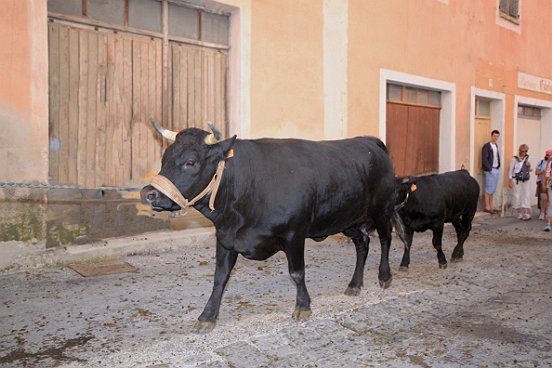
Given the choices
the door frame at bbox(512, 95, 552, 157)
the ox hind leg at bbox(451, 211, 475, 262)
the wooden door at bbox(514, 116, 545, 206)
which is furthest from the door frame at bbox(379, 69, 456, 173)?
the ox hind leg at bbox(451, 211, 475, 262)

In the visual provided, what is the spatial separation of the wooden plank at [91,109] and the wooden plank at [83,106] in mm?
25

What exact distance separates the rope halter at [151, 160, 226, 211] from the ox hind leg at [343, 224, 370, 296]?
188cm

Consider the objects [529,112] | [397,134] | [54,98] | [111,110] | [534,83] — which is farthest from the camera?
[529,112]

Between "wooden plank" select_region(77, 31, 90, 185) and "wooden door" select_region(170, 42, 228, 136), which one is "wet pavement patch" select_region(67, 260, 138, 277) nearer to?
"wooden plank" select_region(77, 31, 90, 185)

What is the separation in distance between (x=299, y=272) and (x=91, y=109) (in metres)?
3.91

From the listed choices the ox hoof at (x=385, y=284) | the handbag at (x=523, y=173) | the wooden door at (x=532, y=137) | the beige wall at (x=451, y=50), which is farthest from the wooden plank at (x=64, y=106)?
the wooden door at (x=532, y=137)

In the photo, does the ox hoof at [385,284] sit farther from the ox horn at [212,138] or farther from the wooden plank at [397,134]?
the wooden plank at [397,134]

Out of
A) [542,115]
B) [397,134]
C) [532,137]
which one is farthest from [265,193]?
[542,115]

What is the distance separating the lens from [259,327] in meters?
4.13

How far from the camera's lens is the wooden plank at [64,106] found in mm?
6375

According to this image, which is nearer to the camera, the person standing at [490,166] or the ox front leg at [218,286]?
the ox front leg at [218,286]

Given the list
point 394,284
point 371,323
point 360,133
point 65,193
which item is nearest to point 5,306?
point 65,193

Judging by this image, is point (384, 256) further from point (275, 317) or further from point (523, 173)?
point (523, 173)

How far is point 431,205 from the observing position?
6.55 metres
